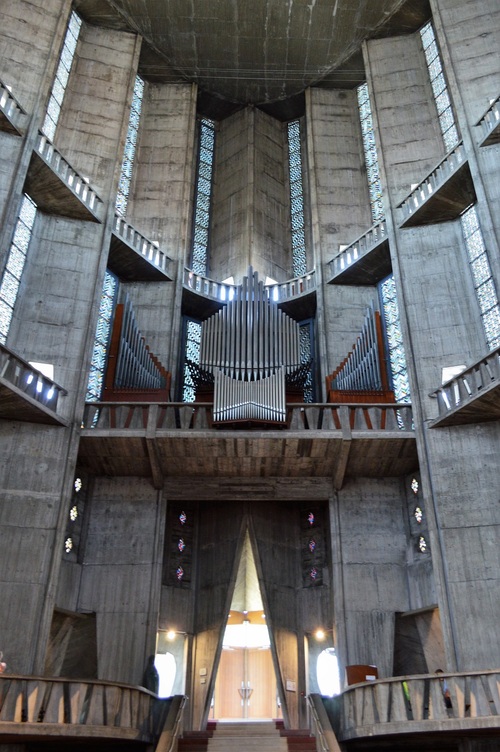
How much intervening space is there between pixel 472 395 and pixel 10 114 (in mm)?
12677

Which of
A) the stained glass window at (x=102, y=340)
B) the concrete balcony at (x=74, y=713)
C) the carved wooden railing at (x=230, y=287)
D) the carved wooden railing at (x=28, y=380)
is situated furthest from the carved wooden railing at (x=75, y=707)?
the carved wooden railing at (x=230, y=287)

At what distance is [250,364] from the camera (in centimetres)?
1655

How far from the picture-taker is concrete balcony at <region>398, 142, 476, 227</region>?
1739cm

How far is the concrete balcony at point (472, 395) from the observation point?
13.8m

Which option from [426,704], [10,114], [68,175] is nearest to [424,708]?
[426,704]

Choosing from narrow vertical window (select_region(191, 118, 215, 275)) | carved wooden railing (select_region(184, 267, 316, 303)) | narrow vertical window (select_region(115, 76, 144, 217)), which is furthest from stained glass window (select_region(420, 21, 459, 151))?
narrow vertical window (select_region(115, 76, 144, 217))

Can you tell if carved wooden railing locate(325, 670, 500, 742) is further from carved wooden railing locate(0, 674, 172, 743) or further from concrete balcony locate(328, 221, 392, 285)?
concrete balcony locate(328, 221, 392, 285)

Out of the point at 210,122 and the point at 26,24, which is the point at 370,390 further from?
the point at 210,122

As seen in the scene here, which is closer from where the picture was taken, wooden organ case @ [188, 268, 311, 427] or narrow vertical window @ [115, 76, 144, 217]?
wooden organ case @ [188, 268, 311, 427]

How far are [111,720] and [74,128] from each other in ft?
55.5

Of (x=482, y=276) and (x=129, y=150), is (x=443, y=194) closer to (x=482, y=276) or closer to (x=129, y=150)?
(x=482, y=276)

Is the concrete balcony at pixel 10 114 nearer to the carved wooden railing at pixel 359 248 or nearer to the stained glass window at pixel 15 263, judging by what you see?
the stained glass window at pixel 15 263

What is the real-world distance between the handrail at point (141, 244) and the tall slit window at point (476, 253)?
876 centimetres

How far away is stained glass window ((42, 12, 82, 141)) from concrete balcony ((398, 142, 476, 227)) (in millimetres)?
10952
